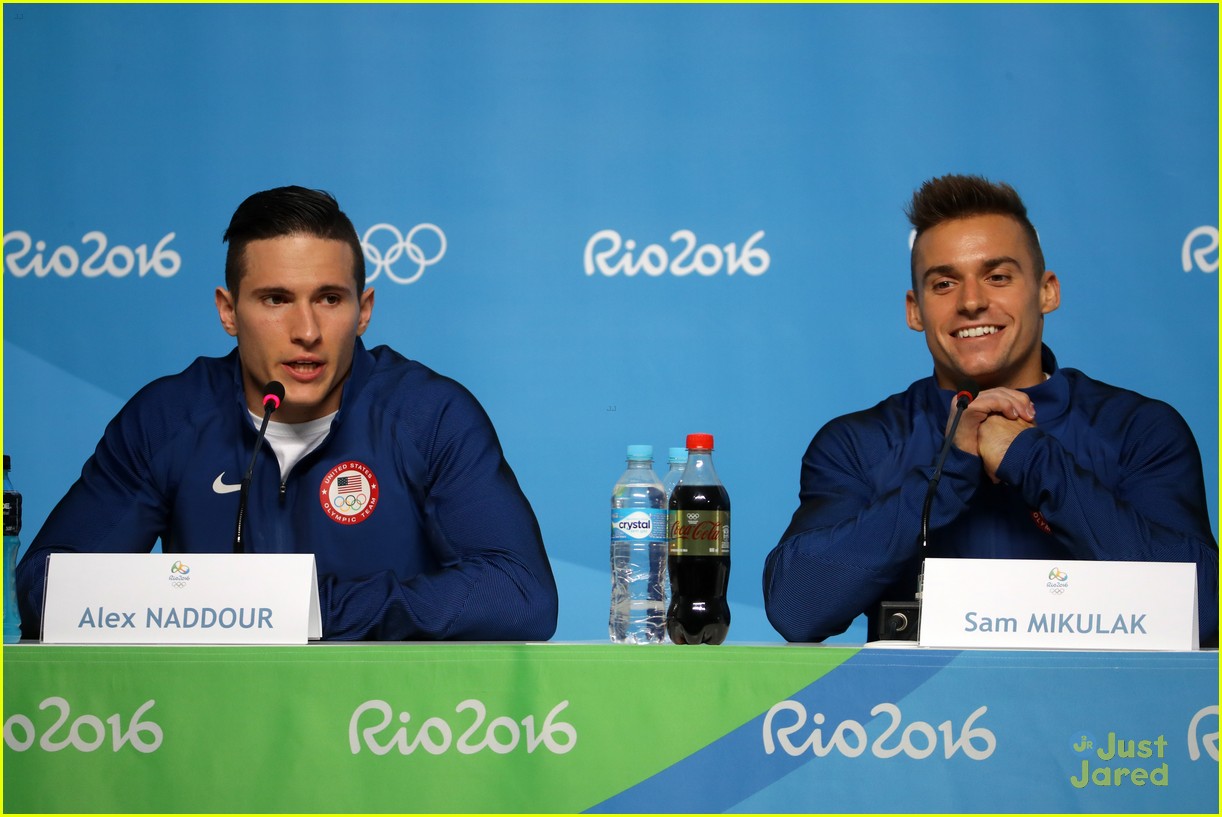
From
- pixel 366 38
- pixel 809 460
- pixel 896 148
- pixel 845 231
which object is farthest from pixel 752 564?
pixel 366 38

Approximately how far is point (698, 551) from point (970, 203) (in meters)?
1.08

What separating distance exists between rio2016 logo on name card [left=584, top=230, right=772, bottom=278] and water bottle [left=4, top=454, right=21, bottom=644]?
1370 millimetres

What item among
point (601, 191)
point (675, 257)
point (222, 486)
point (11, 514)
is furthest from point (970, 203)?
point (11, 514)

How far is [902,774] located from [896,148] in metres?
1.76

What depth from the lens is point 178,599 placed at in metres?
1.79

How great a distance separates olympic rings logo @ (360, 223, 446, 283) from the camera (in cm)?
304

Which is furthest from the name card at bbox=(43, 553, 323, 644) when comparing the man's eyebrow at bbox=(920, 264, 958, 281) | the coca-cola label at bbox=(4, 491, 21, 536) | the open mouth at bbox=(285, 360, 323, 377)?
the man's eyebrow at bbox=(920, 264, 958, 281)

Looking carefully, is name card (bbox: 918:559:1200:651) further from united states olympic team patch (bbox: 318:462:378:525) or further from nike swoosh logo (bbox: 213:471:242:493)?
nike swoosh logo (bbox: 213:471:242:493)

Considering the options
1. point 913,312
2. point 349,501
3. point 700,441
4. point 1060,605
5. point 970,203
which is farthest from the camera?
point 913,312

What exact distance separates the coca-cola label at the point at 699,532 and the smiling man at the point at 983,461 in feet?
0.94

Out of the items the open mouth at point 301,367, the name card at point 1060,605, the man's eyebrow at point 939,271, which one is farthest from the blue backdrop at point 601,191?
the name card at point 1060,605

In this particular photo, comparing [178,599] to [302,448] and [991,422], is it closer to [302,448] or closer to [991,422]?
[302,448]

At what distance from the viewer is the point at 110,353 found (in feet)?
9.93

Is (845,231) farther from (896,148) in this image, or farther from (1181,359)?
(1181,359)
